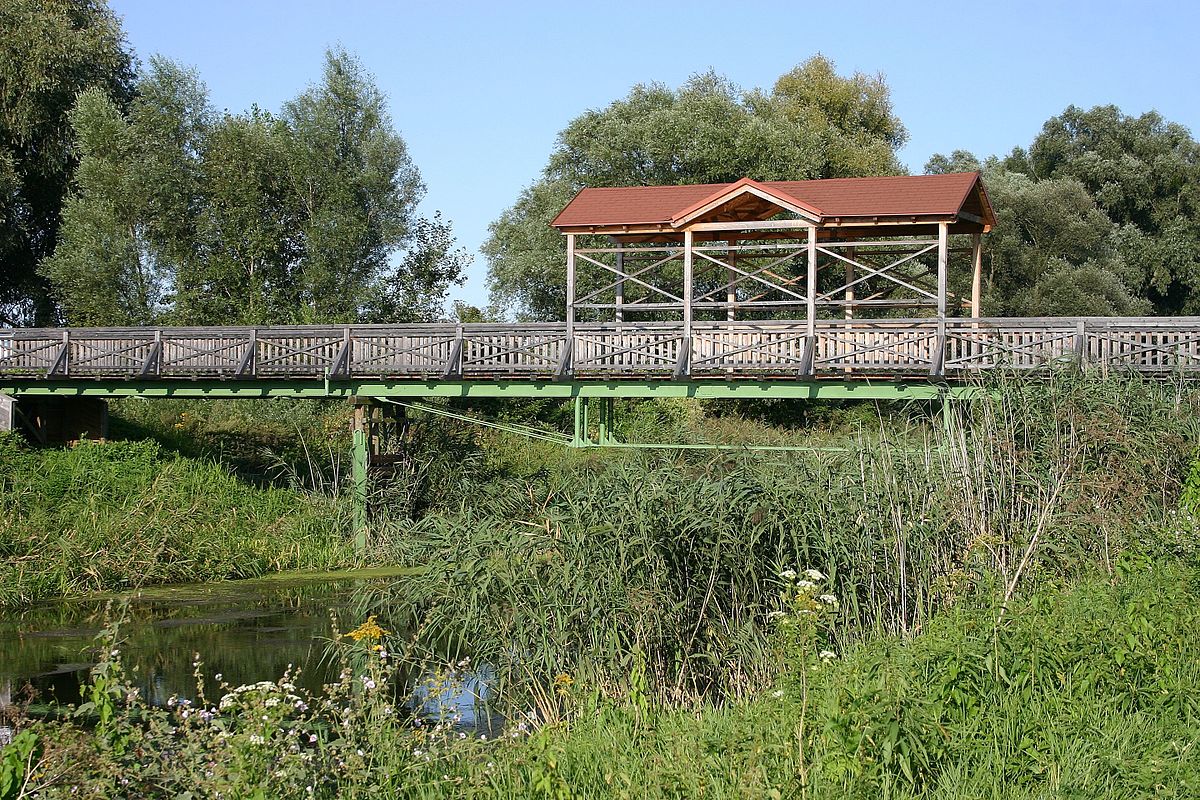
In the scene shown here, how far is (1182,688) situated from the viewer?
855 centimetres

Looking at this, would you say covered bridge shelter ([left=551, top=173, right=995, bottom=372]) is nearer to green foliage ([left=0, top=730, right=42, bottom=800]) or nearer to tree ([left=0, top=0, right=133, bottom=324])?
green foliage ([left=0, top=730, right=42, bottom=800])

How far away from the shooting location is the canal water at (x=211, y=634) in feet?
43.2

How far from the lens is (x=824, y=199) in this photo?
2339 cm

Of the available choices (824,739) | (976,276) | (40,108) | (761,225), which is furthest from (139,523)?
(40,108)

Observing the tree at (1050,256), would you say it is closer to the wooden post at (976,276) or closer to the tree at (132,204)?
the wooden post at (976,276)

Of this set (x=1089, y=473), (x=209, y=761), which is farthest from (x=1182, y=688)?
(x=209, y=761)

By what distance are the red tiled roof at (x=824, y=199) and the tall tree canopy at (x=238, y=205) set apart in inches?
548

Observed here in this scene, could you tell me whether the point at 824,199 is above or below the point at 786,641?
above

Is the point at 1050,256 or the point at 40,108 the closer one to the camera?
the point at 40,108

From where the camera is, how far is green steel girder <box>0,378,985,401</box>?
20600 mm

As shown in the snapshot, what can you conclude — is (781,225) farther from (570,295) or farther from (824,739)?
(824,739)

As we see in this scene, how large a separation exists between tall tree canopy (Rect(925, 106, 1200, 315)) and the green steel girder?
2154 cm

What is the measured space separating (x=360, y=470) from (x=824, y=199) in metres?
9.58

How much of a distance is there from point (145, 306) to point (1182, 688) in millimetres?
33277
